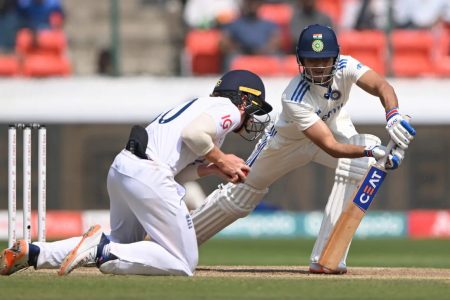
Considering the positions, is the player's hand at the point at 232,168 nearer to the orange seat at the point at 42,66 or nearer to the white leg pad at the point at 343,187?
the white leg pad at the point at 343,187

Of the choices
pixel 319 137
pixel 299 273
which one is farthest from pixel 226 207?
pixel 319 137

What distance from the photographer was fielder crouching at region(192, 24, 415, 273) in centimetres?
741

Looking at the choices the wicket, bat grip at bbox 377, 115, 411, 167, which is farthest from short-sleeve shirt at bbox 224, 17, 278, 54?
bat grip at bbox 377, 115, 411, 167

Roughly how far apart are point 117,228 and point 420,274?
6.62 ft

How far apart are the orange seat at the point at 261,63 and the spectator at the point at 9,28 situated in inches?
112

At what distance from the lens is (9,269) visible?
23.2ft

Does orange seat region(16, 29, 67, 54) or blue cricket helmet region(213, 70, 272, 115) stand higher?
blue cricket helmet region(213, 70, 272, 115)

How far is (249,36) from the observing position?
15703mm

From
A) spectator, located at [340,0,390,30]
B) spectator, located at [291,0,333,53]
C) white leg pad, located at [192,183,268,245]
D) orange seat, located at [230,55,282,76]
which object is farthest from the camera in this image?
spectator, located at [340,0,390,30]

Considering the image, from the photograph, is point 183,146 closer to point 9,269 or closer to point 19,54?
point 9,269

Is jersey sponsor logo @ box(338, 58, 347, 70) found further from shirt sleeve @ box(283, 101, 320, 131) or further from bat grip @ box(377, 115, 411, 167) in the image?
bat grip @ box(377, 115, 411, 167)

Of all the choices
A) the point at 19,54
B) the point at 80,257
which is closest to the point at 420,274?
the point at 80,257

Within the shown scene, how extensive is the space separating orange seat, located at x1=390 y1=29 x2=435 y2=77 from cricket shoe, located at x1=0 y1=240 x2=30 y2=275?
31.8 feet

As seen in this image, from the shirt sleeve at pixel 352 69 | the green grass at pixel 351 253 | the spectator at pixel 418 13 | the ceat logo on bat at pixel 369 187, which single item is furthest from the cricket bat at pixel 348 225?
the spectator at pixel 418 13
